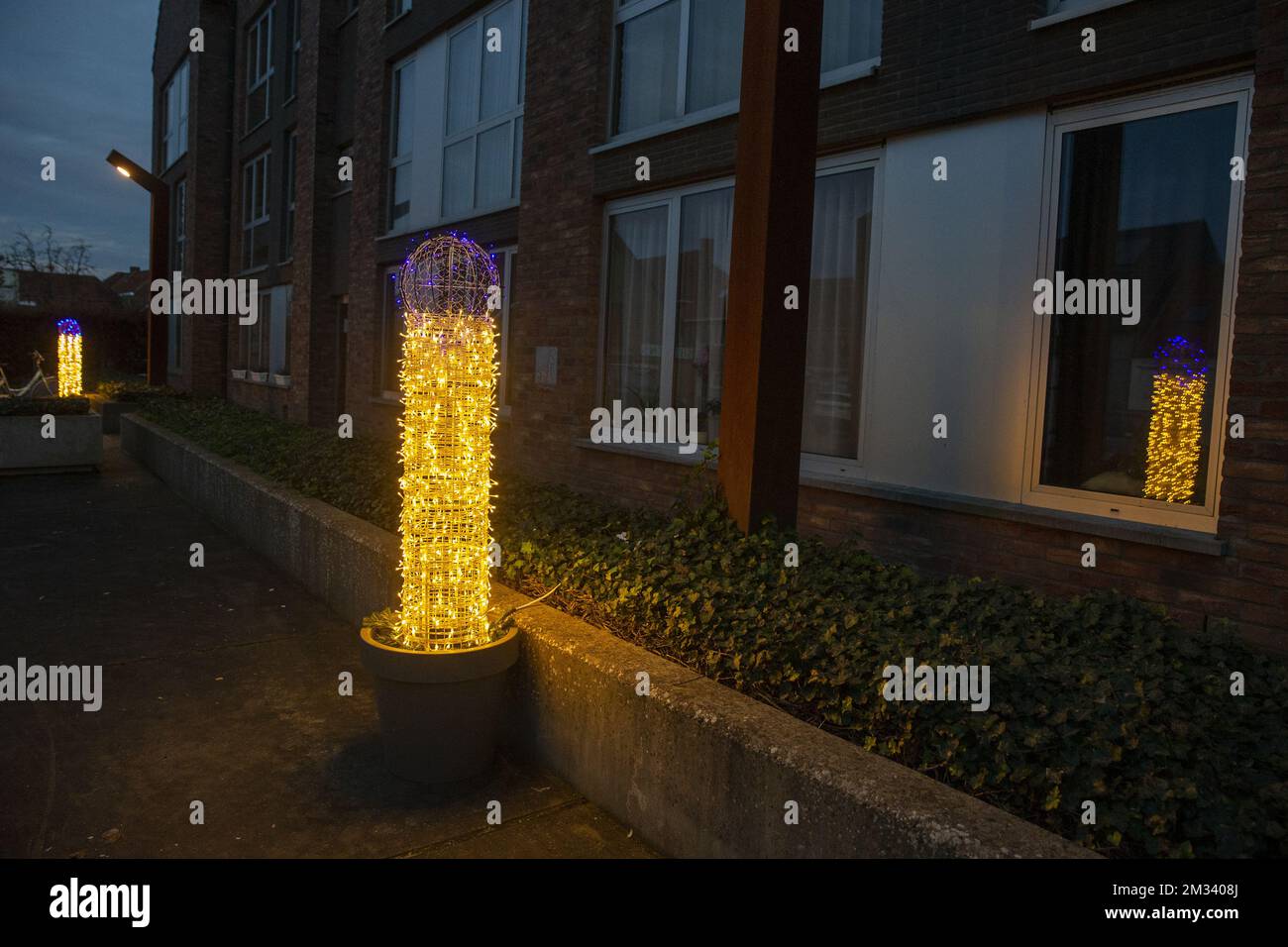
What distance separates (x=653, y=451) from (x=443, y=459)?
3.80 metres

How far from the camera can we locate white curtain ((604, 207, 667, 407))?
7.79 metres

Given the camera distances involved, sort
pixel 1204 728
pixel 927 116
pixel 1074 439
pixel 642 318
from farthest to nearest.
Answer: pixel 642 318 < pixel 927 116 < pixel 1074 439 < pixel 1204 728

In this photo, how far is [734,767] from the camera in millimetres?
2846

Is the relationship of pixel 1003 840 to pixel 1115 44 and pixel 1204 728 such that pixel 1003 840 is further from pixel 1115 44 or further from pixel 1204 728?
pixel 1115 44

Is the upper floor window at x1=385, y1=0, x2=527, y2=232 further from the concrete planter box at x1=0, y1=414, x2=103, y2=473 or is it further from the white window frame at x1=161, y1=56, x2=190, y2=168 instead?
the white window frame at x1=161, y1=56, x2=190, y2=168

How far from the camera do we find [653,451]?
294 inches

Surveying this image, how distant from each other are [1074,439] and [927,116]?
6.94 feet

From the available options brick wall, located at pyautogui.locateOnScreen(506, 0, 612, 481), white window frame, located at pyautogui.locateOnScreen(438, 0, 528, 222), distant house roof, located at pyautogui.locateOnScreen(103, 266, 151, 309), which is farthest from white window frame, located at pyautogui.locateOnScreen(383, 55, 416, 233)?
distant house roof, located at pyautogui.locateOnScreen(103, 266, 151, 309)

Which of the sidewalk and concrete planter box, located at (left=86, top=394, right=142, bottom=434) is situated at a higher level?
concrete planter box, located at (left=86, top=394, right=142, bottom=434)

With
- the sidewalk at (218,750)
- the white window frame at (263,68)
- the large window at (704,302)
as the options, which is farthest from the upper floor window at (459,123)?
the white window frame at (263,68)

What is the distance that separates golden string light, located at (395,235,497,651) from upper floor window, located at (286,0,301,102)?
1536cm

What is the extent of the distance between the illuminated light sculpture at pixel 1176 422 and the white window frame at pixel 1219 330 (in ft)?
0.24

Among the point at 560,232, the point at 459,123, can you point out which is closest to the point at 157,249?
the point at 459,123
